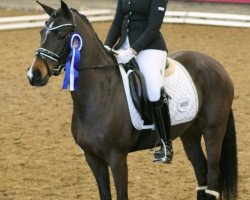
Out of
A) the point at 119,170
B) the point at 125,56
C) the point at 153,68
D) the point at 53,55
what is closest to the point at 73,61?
the point at 53,55

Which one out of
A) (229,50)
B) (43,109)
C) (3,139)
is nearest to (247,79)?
(229,50)

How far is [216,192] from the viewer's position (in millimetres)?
5844

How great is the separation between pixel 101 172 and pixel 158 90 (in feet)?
2.97

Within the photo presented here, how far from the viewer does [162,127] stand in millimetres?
5223

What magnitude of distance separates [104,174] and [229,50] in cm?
841


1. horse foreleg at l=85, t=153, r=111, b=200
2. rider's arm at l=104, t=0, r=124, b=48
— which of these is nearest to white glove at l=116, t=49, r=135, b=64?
rider's arm at l=104, t=0, r=124, b=48

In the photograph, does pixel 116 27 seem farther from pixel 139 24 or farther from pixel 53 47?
pixel 53 47

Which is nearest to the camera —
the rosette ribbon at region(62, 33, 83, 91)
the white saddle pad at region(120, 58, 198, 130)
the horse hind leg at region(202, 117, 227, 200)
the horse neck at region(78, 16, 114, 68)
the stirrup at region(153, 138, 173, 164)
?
the rosette ribbon at region(62, 33, 83, 91)

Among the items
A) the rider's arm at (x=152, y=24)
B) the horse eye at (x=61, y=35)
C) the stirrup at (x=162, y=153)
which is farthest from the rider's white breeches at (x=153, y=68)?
the horse eye at (x=61, y=35)

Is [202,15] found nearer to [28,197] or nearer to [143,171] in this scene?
[143,171]

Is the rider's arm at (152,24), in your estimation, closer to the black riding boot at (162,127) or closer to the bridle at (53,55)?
the black riding boot at (162,127)

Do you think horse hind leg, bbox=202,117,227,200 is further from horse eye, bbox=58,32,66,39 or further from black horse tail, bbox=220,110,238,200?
horse eye, bbox=58,32,66,39

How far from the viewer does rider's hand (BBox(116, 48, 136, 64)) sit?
16.6 ft

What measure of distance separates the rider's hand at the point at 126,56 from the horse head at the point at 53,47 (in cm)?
56
